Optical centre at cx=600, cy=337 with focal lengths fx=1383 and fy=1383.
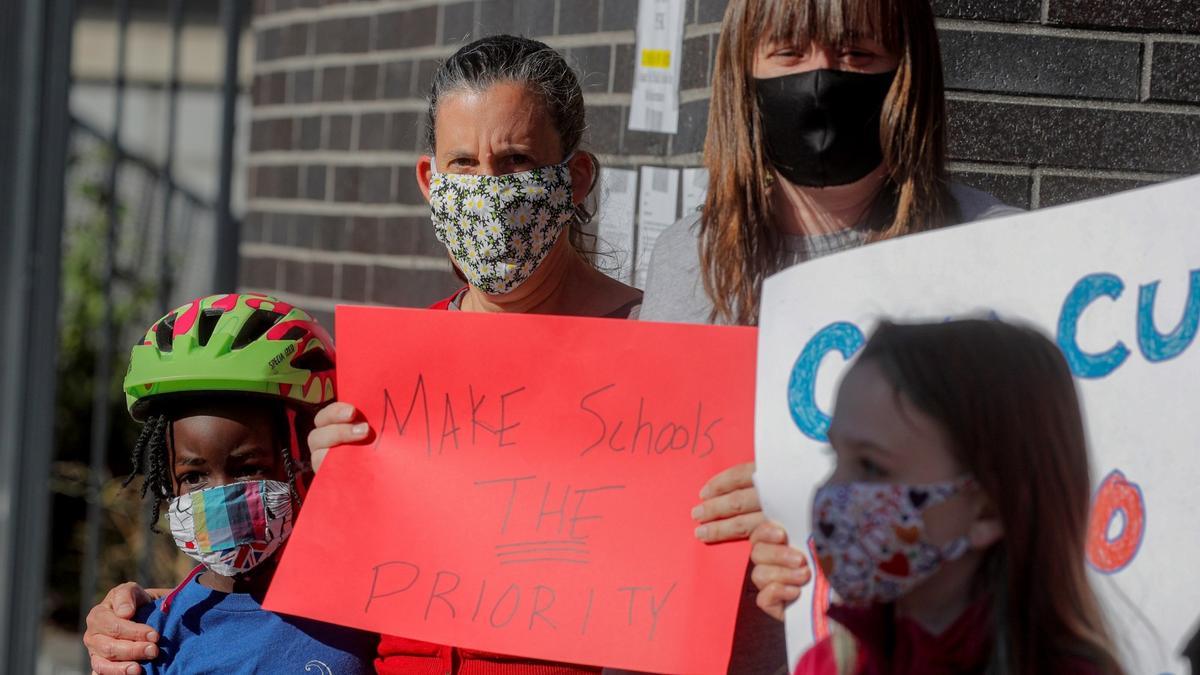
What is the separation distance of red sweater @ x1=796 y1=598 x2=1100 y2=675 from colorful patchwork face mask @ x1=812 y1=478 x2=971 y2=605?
3cm

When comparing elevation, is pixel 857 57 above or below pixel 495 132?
above

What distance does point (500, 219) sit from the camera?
2.43m

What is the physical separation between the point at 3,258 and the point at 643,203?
324cm

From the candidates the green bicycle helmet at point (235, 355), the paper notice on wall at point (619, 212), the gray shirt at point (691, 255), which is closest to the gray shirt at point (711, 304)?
the gray shirt at point (691, 255)

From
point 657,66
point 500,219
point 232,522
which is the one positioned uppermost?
point 657,66

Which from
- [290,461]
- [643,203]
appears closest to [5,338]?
[643,203]

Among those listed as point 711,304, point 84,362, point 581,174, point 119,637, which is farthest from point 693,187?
point 84,362

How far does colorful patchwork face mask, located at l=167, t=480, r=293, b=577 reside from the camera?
8.14ft

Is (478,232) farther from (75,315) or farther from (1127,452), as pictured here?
(75,315)

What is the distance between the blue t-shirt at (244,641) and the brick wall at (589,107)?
151 centimetres

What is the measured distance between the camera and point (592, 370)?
2.25m

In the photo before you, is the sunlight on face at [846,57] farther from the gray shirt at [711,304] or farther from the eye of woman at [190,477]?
the eye of woman at [190,477]

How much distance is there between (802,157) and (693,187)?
4.22 ft

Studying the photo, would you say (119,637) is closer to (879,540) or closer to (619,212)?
(879,540)
